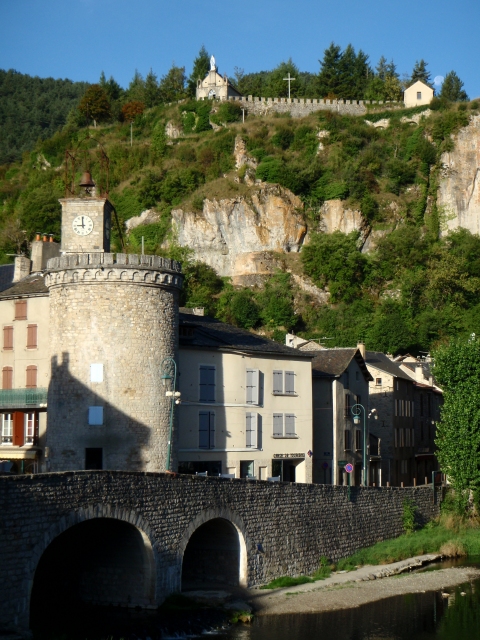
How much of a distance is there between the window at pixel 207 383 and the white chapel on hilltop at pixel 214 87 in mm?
68231

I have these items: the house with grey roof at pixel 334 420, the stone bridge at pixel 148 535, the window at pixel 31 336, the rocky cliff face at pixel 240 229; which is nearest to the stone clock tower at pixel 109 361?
the stone bridge at pixel 148 535

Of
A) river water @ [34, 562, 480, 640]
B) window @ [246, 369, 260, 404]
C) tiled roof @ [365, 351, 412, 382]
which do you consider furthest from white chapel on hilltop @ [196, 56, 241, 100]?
river water @ [34, 562, 480, 640]

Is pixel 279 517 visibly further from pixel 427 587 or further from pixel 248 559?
pixel 427 587

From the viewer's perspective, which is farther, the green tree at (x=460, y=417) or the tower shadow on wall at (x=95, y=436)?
the green tree at (x=460, y=417)

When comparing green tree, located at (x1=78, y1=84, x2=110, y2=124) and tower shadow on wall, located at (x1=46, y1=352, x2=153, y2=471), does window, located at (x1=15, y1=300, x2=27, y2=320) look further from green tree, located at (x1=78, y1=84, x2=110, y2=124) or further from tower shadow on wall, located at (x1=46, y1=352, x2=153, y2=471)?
green tree, located at (x1=78, y1=84, x2=110, y2=124)

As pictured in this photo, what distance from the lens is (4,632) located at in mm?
21234

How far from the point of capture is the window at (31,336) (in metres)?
37.1

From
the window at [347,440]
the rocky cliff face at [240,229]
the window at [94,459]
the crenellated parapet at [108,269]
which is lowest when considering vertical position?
the window at [94,459]

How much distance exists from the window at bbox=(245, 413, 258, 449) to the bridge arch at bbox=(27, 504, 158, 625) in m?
11.6

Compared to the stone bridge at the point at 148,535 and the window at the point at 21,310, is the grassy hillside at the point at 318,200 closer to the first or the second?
the window at the point at 21,310

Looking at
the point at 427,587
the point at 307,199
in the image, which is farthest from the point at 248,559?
the point at 307,199

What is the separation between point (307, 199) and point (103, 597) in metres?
A: 63.0

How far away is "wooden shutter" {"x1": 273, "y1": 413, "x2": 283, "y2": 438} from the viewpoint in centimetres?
4066

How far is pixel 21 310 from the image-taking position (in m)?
37.7
